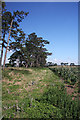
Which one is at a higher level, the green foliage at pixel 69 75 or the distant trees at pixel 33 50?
the distant trees at pixel 33 50

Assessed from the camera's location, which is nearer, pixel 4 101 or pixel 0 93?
pixel 4 101

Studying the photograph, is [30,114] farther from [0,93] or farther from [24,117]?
[0,93]

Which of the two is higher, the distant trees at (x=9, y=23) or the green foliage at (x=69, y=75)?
the distant trees at (x=9, y=23)

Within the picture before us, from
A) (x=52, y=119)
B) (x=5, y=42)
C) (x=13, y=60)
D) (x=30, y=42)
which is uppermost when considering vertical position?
(x=30, y=42)

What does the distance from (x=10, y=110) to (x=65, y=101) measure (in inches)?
149

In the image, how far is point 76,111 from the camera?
4926 mm

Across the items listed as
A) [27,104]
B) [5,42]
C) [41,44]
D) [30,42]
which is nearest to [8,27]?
[5,42]

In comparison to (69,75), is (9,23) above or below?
above

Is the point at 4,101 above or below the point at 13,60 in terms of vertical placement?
below

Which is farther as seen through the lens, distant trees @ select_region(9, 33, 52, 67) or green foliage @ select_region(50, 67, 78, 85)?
distant trees @ select_region(9, 33, 52, 67)

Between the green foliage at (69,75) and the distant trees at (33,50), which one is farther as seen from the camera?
the distant trees at (33,50)

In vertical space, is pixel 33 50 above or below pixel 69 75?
above

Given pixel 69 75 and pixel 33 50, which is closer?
pixel 69 75

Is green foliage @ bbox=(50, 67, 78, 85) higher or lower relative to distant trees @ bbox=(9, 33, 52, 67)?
lower
